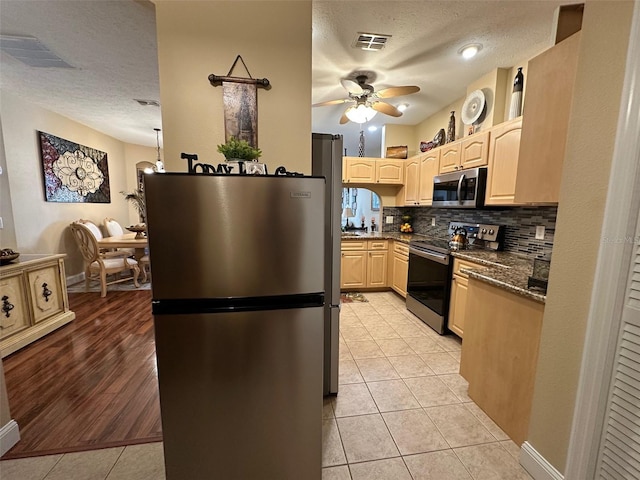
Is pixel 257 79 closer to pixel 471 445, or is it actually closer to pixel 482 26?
pixel 482 26

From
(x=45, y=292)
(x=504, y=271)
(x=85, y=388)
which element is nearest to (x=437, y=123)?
(x=504, y=271)

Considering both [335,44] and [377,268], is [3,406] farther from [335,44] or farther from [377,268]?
[377,268]

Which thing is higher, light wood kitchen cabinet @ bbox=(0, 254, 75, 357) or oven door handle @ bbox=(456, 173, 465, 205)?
oven door handle @ bbox=(456, 173, 465, 205)

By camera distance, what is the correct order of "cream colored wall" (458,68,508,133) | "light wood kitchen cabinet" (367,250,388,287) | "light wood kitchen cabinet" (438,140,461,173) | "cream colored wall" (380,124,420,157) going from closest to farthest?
"cream colored wall" (458,68,508,133), "light wood kitchen cabinet" (438,140,461,173), "light wood kitchen cabinet" (367,250,388,287), "cream colored wall" (380,124,420,157)

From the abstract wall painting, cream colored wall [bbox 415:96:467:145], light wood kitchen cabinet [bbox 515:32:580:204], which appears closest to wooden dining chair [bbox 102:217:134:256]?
the abstract wall painting

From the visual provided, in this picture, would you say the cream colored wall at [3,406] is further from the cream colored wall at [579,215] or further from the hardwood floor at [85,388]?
the cream colored wall at [579,215]

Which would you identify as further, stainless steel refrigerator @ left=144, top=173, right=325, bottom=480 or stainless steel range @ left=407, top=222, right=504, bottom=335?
stainless steel range @ left=407, top=222, right=504, bottom=335

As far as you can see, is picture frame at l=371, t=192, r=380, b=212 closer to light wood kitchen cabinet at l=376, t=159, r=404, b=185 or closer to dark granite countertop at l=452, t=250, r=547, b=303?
light wood kitchen cabinet at l=376, t=159, r=404, b=185

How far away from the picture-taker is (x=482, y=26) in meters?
2.06

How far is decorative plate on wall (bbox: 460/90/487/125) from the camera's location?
9.32ft

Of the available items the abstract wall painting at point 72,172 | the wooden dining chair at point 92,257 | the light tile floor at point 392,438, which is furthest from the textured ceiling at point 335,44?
the light tile floor at point 392,438

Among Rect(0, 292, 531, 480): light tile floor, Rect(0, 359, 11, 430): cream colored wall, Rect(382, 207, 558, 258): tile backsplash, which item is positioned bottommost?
Rect(0, 292, 531, 480): light tile floor

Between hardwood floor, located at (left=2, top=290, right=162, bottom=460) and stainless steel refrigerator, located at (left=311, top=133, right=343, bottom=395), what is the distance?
1.24 meters

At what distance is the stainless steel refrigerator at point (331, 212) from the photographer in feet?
5.78
